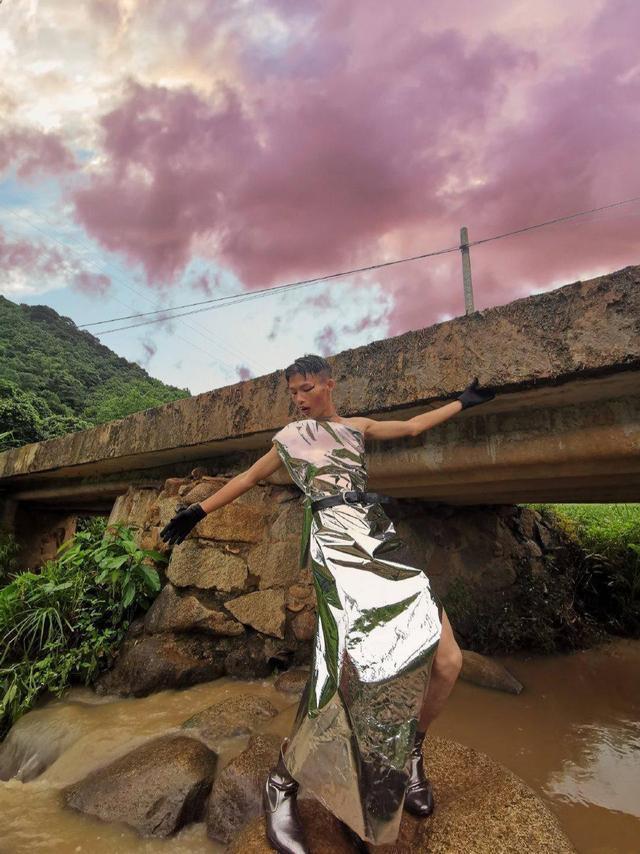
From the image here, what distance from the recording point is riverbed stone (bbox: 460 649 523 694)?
263cm

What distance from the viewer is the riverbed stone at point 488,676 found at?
2627mm

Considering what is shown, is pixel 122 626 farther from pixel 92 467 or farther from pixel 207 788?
pixel 92 467

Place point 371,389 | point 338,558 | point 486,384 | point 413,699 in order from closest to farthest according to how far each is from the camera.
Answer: point 413,699, point 338,558, point 486,384, point 371,389

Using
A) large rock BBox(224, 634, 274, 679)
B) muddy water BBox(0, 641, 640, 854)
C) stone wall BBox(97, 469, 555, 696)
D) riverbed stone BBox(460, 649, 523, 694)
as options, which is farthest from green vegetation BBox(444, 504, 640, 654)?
large rock BBox(224, 634, 274, 679)

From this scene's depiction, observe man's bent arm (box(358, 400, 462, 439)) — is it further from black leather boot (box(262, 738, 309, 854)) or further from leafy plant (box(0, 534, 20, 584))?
leafy plant (box(0, 534, 20, 584))

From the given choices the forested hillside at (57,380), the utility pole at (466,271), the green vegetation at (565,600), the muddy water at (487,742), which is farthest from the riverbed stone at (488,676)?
the forested hillside at (57,380)

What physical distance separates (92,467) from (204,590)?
193 cm

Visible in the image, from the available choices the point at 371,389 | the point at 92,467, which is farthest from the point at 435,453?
the point at 92,467

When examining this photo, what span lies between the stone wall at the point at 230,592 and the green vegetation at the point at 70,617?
12cm

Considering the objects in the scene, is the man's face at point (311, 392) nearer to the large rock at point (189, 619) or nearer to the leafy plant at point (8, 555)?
Result: the large rock at point (189, 619)

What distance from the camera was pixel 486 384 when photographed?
1.77 m

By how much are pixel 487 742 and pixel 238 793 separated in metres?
1.08

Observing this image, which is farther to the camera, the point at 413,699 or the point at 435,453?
the point at 435,453

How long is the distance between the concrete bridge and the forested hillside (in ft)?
38.6
